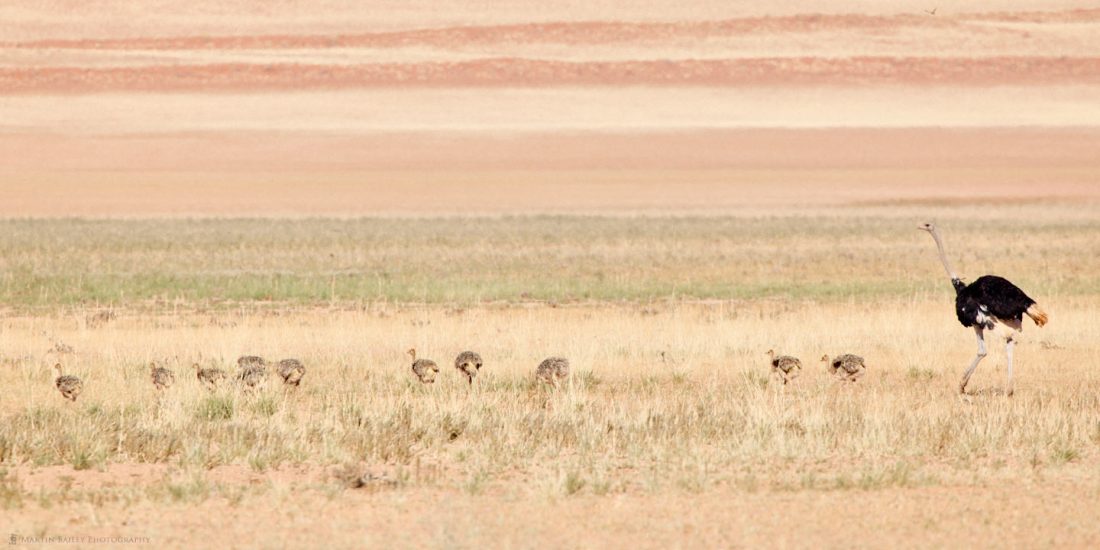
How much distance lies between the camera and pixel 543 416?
12422 millimetres

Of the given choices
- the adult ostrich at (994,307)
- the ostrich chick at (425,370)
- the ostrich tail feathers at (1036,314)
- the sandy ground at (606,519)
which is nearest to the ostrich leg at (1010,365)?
the adult ostrich at (994,307)

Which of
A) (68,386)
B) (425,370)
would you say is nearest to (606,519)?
(425,370)

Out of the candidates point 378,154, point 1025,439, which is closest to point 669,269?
point 1025,439

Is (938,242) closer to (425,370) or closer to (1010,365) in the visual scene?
(1010,365)

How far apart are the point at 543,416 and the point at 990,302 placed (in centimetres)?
400

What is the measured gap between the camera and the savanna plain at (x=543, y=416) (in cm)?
950

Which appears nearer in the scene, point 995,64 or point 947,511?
point 947,511

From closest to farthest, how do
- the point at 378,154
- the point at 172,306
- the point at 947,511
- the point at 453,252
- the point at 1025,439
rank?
the point at 947,511
the point at 1025,439
the point at 172,306
the point at 453,252
the point at 378,154

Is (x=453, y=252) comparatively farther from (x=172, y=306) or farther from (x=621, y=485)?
(x=621, y=485)

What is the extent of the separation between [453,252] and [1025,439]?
23.9 m

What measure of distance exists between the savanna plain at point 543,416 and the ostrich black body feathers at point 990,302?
758 millimetres

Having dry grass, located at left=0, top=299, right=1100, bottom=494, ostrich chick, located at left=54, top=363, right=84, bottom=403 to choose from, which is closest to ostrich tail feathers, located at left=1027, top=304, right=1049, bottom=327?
dry grass, located at left=0, top=299, right=1100, bottom=494

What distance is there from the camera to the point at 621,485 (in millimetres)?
10305

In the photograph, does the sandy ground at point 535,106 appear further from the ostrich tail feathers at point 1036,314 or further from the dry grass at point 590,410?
the ostrich tail feathers at point 1036,314
